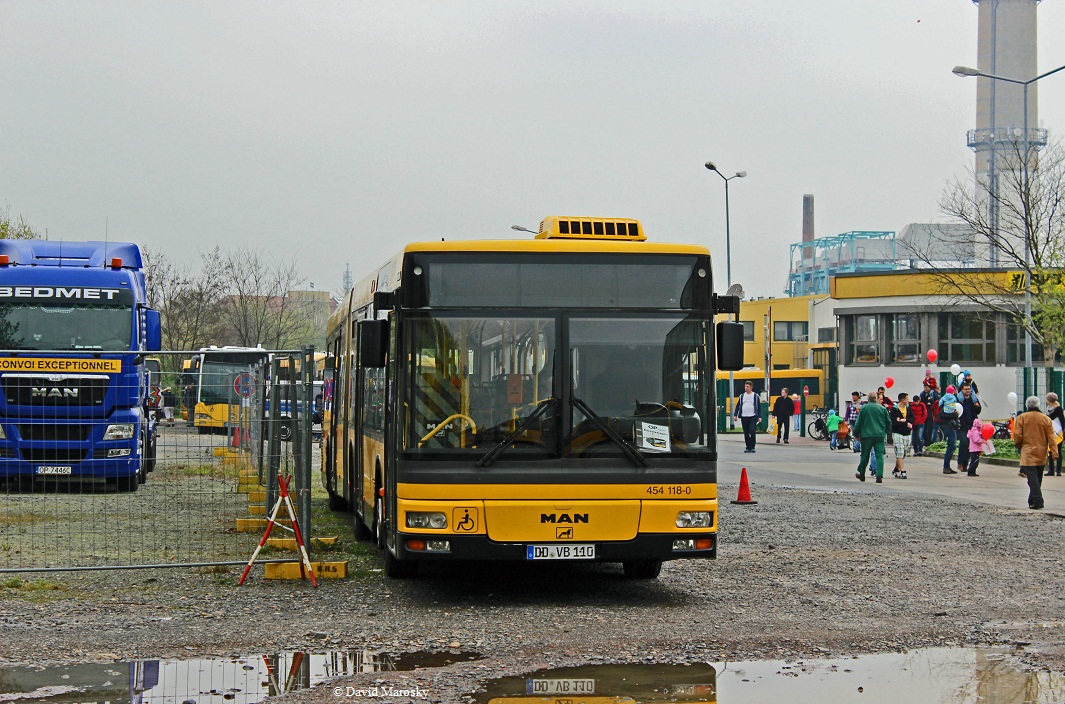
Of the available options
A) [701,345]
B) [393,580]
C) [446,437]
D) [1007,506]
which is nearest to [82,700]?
[446,437]

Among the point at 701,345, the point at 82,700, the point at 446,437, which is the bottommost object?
the point at 82,700

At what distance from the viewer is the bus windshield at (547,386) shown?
32.7 ft

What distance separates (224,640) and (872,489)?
15979 millimetres

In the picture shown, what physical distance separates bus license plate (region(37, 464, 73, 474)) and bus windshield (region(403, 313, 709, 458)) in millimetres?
3246

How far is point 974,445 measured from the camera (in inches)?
1042

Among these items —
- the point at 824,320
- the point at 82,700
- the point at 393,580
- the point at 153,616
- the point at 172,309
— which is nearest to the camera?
the point at 82,700

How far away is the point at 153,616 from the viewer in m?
9.42

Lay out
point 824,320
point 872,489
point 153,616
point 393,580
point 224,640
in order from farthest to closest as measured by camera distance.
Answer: point 824,320, point 872,489, point 393,580, point 153,616, point 224,640

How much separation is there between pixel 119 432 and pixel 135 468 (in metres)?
0.57

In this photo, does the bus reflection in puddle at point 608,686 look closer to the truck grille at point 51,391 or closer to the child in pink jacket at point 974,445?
the truck grille at point 51,391

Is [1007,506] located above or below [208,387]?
below

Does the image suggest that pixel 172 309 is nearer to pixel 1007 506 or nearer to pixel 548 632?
pixel 1007 506

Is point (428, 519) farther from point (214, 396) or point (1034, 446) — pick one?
point (1034, 446)

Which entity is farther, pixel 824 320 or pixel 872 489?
pixel 824 320
